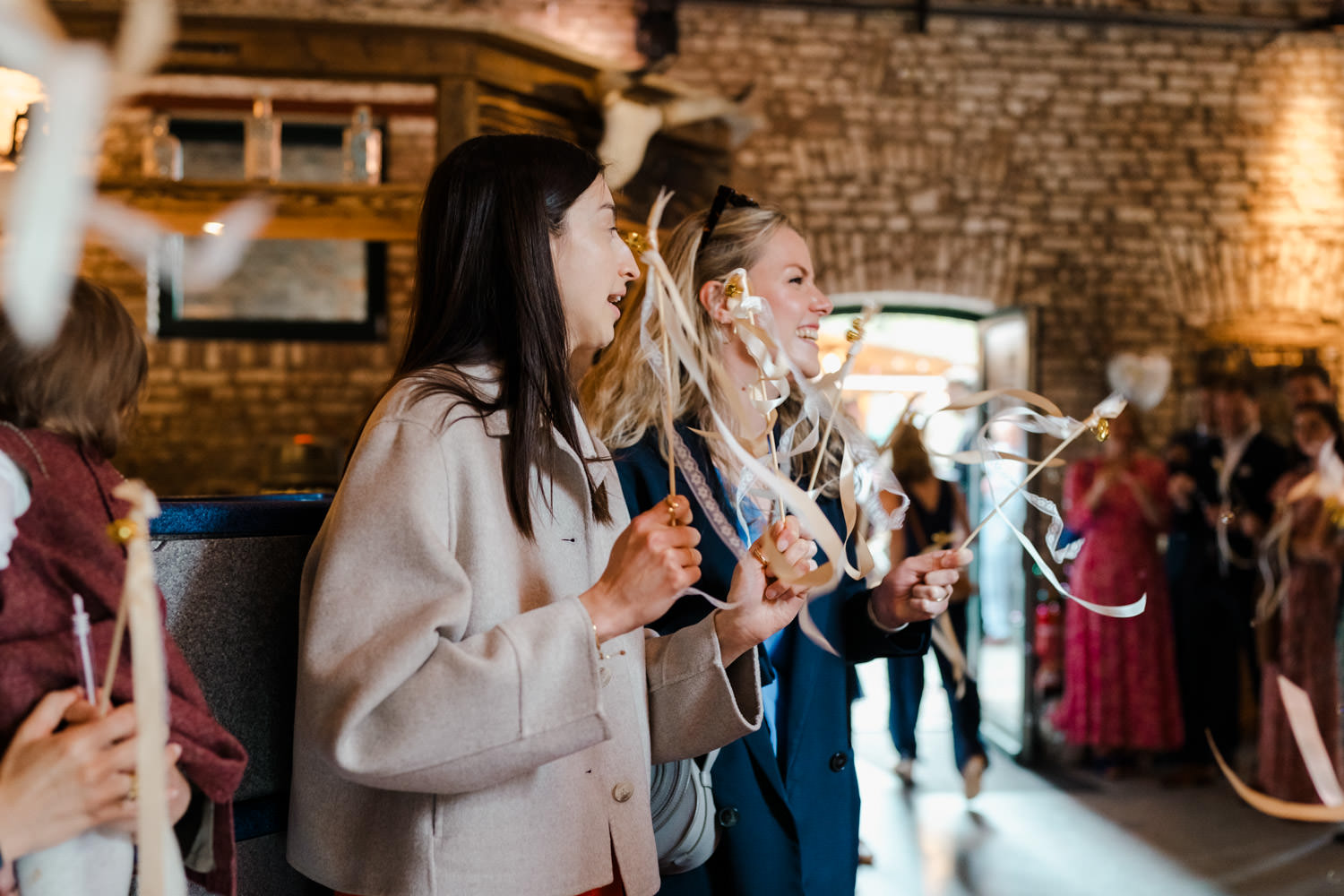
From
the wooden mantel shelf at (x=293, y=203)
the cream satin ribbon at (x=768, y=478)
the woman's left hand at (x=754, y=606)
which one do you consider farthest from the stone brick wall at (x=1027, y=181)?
the cream satin ribbon at (x=768, y=478)

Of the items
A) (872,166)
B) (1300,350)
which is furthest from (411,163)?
(1300,350)

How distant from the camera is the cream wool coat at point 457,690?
0.93 meters

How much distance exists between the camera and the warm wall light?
7.44 feet

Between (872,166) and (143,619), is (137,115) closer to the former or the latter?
(872,166)

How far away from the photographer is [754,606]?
130 centimetres

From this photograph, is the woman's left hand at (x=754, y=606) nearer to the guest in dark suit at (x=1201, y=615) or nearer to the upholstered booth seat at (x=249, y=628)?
the upholstered booth seat at (x=249, y=628)

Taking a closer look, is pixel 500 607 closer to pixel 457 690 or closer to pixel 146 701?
pixel 457 690

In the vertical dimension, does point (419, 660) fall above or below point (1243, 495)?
above

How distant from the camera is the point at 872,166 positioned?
561cm

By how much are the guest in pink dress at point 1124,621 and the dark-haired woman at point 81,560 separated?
4.60 metres

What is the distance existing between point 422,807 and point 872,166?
16.9 feet

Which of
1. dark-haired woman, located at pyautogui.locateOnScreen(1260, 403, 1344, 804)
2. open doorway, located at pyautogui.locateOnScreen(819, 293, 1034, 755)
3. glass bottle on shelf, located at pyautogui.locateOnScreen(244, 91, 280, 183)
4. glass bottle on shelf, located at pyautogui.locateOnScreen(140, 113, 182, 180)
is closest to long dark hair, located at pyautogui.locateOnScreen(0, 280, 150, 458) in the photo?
open doorway, located at pyautogui.locateOnScreen(819, 293, 1034, 755)

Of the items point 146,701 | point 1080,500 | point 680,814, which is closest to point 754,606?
point 680,814

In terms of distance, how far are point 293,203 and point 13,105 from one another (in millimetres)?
1402
